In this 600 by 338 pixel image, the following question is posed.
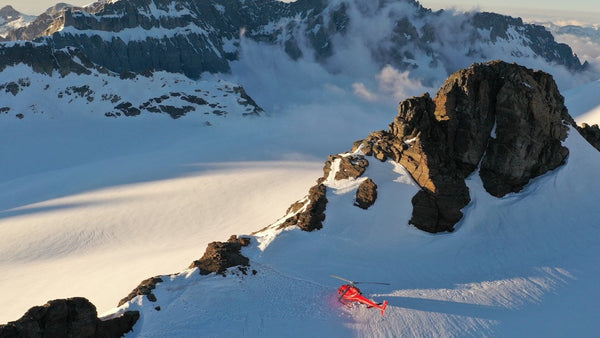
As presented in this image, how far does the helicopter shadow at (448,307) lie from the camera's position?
2970 centimetres

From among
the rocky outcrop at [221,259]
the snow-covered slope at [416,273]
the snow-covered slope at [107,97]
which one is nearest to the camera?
the snow-covered slope at [416,273]

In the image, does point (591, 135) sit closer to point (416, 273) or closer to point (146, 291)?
point (416, 273)

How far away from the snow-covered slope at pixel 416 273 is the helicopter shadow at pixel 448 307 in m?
0.11

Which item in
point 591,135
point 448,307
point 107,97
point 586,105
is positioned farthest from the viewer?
point 107,97

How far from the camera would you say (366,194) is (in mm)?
40031

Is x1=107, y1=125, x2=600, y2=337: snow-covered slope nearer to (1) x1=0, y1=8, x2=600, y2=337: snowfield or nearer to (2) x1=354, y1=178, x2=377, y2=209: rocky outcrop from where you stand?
(1) x1=0, y1=8, x2=600, y2=337: snowfield

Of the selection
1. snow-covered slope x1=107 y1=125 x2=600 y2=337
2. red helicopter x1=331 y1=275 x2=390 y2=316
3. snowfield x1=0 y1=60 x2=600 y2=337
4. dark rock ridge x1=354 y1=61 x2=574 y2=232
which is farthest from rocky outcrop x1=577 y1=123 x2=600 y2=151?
red helicopter x1=331 y1=275 x2=390 y2=316

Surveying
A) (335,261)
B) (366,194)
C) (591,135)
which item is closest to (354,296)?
(335,261)

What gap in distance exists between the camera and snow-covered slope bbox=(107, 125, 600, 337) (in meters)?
27.9

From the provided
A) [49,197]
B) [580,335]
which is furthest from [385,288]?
[49,197]

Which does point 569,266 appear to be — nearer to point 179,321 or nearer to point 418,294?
point 418,294

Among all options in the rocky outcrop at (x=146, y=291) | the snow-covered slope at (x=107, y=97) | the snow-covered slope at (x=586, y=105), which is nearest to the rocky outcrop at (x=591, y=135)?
the snow-covered slope at (x=586, y=105)

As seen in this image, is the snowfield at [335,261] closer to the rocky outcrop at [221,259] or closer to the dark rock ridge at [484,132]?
the rocky outcrop at [221,259]

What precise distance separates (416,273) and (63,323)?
24.7 m
